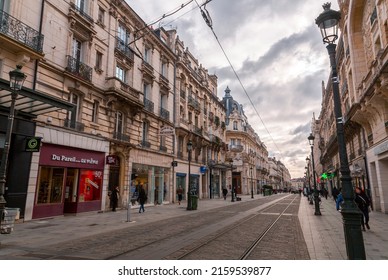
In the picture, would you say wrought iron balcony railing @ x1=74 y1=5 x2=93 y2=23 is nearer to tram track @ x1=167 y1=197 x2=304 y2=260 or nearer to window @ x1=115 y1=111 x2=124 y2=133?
window @ x1=115 y1=111 x2=124 y2=133

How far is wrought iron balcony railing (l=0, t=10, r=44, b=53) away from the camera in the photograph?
452 inches

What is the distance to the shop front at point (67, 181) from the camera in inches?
528

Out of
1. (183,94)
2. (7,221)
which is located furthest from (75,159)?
(183,94)

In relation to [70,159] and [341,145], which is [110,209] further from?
[341,145]

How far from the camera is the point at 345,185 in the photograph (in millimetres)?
5102

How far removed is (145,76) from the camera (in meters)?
23.3

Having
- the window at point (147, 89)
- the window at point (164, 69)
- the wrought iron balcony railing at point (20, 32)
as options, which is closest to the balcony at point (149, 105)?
the window at point (147, 89)

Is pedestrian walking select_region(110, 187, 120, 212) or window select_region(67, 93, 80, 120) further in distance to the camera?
pedestrian walking select_region(110, 187, 120, 212)

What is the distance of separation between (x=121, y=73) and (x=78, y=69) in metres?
4.82

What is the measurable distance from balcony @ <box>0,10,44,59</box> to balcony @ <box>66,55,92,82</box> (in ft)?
6.54

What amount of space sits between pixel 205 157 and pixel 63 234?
27.4 metres

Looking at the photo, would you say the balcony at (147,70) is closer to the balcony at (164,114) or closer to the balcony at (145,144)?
the balcony at (164,114)

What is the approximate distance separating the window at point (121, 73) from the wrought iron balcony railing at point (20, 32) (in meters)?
6.74

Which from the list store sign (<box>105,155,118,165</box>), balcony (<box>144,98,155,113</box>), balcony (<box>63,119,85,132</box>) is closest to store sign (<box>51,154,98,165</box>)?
store sign (<box>105,155,118,165</box>)
